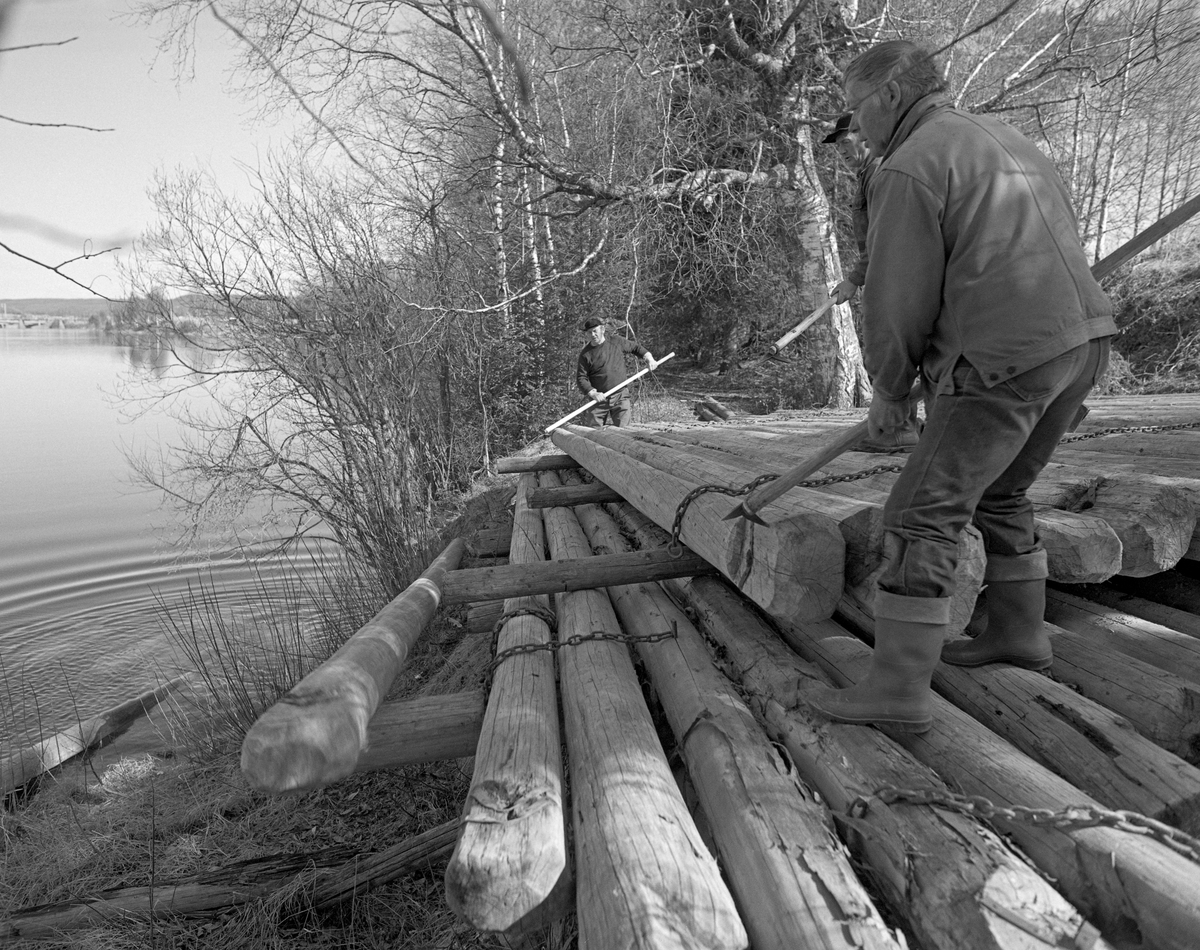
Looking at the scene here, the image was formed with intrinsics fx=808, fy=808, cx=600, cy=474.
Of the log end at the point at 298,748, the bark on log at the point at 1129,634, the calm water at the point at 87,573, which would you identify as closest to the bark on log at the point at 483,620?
the log end at the point at 298,748

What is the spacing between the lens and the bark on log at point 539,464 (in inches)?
336

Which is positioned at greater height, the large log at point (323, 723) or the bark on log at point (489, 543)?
the large log at point (323, 723)

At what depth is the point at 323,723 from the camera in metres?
2.35

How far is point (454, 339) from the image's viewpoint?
1372 centimetres

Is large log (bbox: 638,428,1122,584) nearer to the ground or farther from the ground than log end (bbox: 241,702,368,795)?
farther from the ground

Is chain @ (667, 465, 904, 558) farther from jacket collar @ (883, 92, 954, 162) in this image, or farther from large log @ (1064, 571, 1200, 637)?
jacket collar @ (883, 92, 954, 162)

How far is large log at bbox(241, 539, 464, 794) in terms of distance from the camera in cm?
215

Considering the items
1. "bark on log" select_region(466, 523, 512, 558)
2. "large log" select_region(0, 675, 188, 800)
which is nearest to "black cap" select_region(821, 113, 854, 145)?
"bark on log" select_region(466, 523, 512, 558)

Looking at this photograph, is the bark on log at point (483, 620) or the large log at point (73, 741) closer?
the bark on log at point (483, 620)

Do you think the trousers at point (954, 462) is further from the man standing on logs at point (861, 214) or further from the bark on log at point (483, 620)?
the bark on log at point (483, 620)

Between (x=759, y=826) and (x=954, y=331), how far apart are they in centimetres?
137

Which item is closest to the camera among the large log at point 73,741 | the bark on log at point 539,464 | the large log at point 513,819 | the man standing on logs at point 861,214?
the large log at point 513,819

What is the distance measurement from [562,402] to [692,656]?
1214 cm

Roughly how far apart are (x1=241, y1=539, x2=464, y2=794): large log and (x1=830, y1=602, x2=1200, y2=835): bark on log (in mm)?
1871
